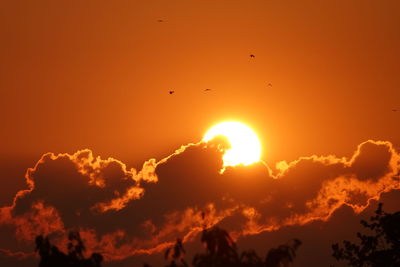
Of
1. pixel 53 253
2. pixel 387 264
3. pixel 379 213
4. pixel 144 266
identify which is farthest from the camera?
pixel 379 213

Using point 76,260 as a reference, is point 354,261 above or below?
above

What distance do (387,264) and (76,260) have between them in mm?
33716

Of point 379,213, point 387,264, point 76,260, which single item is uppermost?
point 379,213

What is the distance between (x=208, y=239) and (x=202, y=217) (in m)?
1.77

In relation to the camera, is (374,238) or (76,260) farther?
(374,238)

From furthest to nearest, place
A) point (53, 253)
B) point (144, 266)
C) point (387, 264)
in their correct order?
point (387, 264) < point (144, 266) < point (53, 253)

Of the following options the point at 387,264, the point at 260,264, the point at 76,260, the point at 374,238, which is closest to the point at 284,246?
the point at 260,264

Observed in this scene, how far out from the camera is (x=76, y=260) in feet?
98.9

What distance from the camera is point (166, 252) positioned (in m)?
30.0

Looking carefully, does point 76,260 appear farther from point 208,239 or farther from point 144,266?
point 208,239

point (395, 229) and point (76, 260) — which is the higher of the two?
point (395, 229)

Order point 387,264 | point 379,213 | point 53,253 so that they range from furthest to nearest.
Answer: point 379,213, point 387,264, point 53,253

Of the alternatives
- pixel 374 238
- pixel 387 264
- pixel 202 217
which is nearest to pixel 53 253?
pixel 202 217

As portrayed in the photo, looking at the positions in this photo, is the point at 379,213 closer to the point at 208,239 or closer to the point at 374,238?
the point at 374,238
